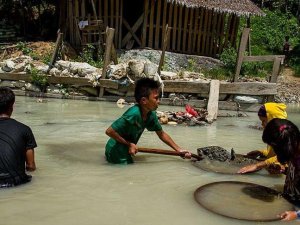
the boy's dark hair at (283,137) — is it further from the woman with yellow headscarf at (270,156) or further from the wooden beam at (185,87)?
the wooden beam at (185,87)

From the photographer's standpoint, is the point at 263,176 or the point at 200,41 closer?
the point at 263,176

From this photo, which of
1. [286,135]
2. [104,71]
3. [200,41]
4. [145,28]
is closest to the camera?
[286,135]

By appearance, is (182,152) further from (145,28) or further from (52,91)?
(145,28)

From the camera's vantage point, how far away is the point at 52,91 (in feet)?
36.7

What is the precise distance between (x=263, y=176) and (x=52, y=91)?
7.79 m

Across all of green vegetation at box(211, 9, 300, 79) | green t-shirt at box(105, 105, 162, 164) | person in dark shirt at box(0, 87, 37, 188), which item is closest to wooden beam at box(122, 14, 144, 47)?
green vegetation at box(211, 9, 300, 79)

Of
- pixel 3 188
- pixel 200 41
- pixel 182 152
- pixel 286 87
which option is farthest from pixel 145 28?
pixel 3 188

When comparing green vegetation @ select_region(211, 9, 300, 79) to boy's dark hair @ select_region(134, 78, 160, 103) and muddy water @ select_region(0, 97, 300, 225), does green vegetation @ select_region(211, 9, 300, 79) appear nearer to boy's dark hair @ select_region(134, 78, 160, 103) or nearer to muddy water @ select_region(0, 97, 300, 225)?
muddy water @ select_region(0, 97, 300, 225)

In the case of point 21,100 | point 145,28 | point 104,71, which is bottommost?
point 21,100

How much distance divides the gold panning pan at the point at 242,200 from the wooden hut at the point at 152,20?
10.6 m

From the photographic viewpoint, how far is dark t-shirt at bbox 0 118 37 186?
364 cm

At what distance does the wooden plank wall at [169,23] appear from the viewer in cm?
1452

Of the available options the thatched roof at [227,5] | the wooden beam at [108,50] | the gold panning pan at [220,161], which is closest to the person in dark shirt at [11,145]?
the gold panning pan at [220,161]

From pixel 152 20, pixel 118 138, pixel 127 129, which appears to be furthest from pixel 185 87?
pixel 118 138
